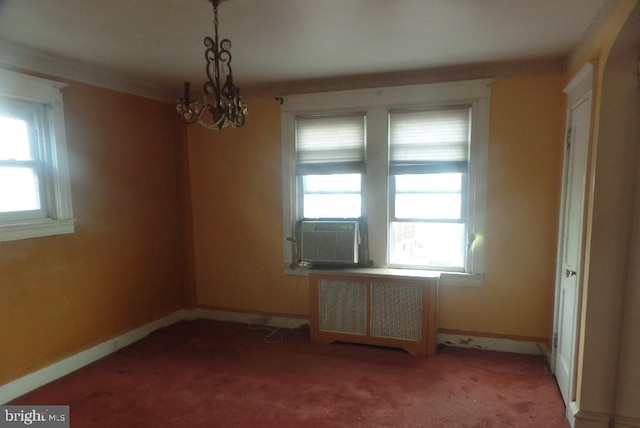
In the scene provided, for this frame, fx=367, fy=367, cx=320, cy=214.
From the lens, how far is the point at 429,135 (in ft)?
10.4

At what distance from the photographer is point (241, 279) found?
3.88m

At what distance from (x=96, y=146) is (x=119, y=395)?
6.44ft

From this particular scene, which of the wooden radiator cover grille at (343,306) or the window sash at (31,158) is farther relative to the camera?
the wooden radiator cover grille at (343,306)

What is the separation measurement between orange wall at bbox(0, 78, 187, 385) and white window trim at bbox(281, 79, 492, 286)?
1.26 metres

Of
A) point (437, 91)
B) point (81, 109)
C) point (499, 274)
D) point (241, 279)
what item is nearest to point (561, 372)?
point (499, 274)

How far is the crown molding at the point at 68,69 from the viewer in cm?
249

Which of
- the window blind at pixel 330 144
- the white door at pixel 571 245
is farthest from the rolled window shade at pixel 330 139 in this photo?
the white door at pixel 571 245

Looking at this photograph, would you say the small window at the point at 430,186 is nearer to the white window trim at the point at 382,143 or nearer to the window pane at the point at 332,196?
the white window trim at the point at 382,143

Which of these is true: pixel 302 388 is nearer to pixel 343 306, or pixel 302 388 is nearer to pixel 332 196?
pixel 343 306

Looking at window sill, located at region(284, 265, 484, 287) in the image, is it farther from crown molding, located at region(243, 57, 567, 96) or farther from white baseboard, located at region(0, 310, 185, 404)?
white baseboard, located at region(0, 310, 185, 404)

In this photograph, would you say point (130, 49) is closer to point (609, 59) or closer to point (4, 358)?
point (4, 358)

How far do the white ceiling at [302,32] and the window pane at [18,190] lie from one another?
0.87 m

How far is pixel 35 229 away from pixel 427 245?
3102 millimetres

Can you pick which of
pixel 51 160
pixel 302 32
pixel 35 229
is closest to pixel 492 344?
pixel 302 32
